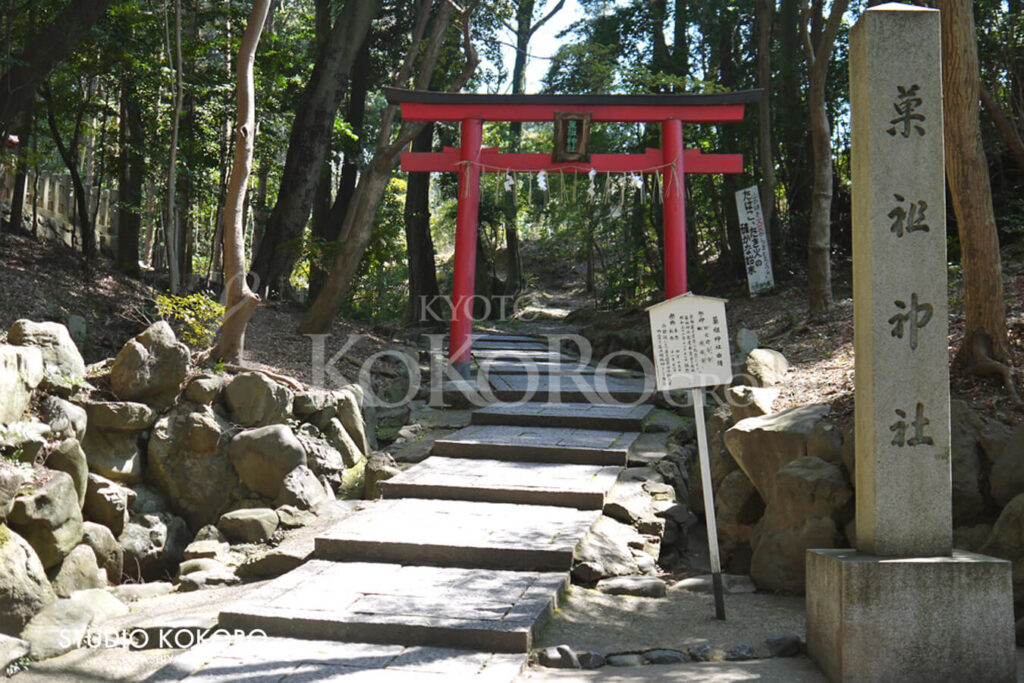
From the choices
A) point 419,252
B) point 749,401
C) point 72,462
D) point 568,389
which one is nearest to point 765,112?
point 568,389

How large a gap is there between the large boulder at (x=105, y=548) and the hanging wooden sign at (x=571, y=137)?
691 cm

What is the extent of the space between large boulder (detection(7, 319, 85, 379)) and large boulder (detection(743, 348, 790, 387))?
239 inches

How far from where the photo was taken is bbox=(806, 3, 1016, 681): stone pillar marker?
13.7 ft

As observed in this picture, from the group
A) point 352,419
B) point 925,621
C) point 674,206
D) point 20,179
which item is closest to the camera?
point 925,621

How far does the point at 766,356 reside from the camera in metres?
8.79

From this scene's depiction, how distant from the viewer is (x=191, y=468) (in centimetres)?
778

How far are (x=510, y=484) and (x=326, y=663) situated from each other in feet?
9.55

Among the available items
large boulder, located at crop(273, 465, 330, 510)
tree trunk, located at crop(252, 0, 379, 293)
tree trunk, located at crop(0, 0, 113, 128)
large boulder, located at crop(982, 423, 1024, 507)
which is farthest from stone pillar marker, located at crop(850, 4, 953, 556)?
tree trunk, located at crop(252, 0, 379, 293)

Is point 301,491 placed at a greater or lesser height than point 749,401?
lesser

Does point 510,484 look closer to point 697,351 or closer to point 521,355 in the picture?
point 697,351

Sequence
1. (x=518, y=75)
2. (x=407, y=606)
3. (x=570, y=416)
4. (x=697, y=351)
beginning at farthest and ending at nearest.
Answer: (x=518, y=75), (x=570, y=416), (x=697, y=351), (x=407, y=606)

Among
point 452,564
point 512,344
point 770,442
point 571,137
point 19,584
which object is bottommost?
point 452,564

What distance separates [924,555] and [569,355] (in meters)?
10.9

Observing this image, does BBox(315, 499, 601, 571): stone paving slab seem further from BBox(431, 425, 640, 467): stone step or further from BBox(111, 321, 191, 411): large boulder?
BBox(111, 321, 191, 411): large boulder
